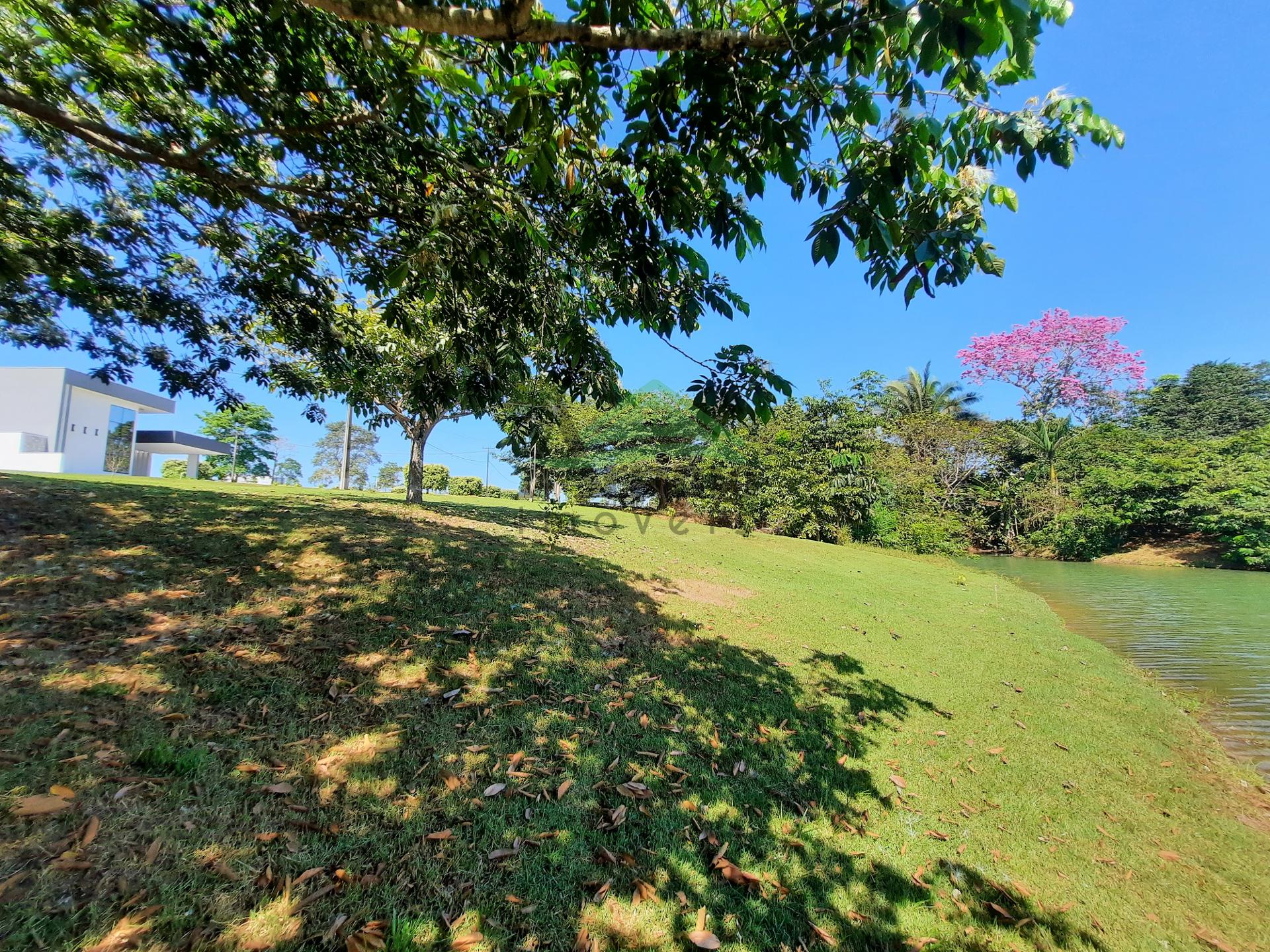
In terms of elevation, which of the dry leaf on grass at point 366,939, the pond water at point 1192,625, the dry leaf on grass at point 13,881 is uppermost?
the dry leaf on grass at point 13,881

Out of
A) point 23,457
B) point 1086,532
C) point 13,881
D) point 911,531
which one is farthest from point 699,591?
point 23,457

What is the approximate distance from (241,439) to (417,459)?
28815 mm

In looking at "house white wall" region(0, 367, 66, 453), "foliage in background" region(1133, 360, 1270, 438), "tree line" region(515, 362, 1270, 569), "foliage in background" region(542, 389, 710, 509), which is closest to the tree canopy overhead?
"tree line" region(515, 362, 1270, 569)

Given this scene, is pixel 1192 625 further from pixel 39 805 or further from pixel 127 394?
pixel 127 394

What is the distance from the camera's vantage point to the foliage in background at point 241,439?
3155 cm

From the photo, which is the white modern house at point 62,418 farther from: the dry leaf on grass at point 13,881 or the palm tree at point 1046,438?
the palm tree at point 1046,438

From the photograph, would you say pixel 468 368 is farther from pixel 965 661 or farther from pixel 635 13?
pixel 965 661

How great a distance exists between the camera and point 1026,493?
21969mm

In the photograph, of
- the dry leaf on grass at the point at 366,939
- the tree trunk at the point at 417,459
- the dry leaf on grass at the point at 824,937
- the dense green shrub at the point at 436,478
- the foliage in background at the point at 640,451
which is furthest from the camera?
the dense green shrub at the point at 436,478

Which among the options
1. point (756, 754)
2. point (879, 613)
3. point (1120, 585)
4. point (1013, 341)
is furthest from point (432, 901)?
point (1013, 341)

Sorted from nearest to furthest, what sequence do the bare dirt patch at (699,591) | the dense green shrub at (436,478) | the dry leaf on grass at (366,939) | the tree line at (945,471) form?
the dry leaf on grass at (366,939) → the bare dirt patch at (699,591) → the tree line at (945,471) → the dense green shrub at (436,478)

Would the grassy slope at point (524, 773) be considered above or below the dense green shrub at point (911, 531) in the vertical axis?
below

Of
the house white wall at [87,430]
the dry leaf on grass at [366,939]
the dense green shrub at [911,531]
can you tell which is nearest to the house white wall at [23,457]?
the house white wall at [87,430]

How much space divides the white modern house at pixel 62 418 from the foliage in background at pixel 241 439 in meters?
6.88
